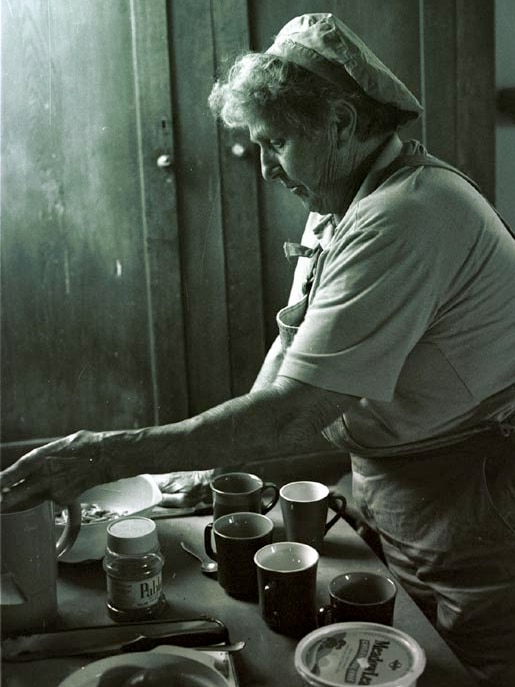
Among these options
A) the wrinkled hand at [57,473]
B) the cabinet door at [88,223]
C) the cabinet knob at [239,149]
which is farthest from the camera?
the cabinet knob at [239,149]

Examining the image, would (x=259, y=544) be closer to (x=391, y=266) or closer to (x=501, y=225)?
(x=391, y=266)

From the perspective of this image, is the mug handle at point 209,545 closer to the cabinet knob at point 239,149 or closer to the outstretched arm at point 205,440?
the outstretched arm at point 205,440

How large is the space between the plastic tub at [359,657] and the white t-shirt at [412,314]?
0.36 metres

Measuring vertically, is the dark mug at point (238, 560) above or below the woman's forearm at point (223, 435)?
below

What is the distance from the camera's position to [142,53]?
8.24 ft

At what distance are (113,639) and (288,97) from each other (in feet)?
Answer: 3.10

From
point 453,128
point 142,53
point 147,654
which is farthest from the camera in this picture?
point 453,128

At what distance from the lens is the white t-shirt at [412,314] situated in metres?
1.21

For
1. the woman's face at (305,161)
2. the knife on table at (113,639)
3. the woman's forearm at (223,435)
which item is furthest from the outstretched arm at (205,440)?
the woman's face at (305,161)

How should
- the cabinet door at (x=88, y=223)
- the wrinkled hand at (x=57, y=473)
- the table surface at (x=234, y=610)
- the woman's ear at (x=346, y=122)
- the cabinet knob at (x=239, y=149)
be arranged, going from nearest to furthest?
the table surface at (x=234, y=610)
the wrinkled hand at (x=57, y=473)
the woman's ear at (x=346, y=122)
the cabinet door at (x=88, y=223)
the cabinet knob at (x=239, y=149)

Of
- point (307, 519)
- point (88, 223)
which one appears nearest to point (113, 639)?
point (307, 519)

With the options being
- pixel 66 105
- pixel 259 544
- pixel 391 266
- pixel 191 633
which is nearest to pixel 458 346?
pixel 391 266

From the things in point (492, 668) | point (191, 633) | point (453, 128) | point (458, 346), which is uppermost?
point (453, 128)

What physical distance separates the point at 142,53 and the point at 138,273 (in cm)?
70
